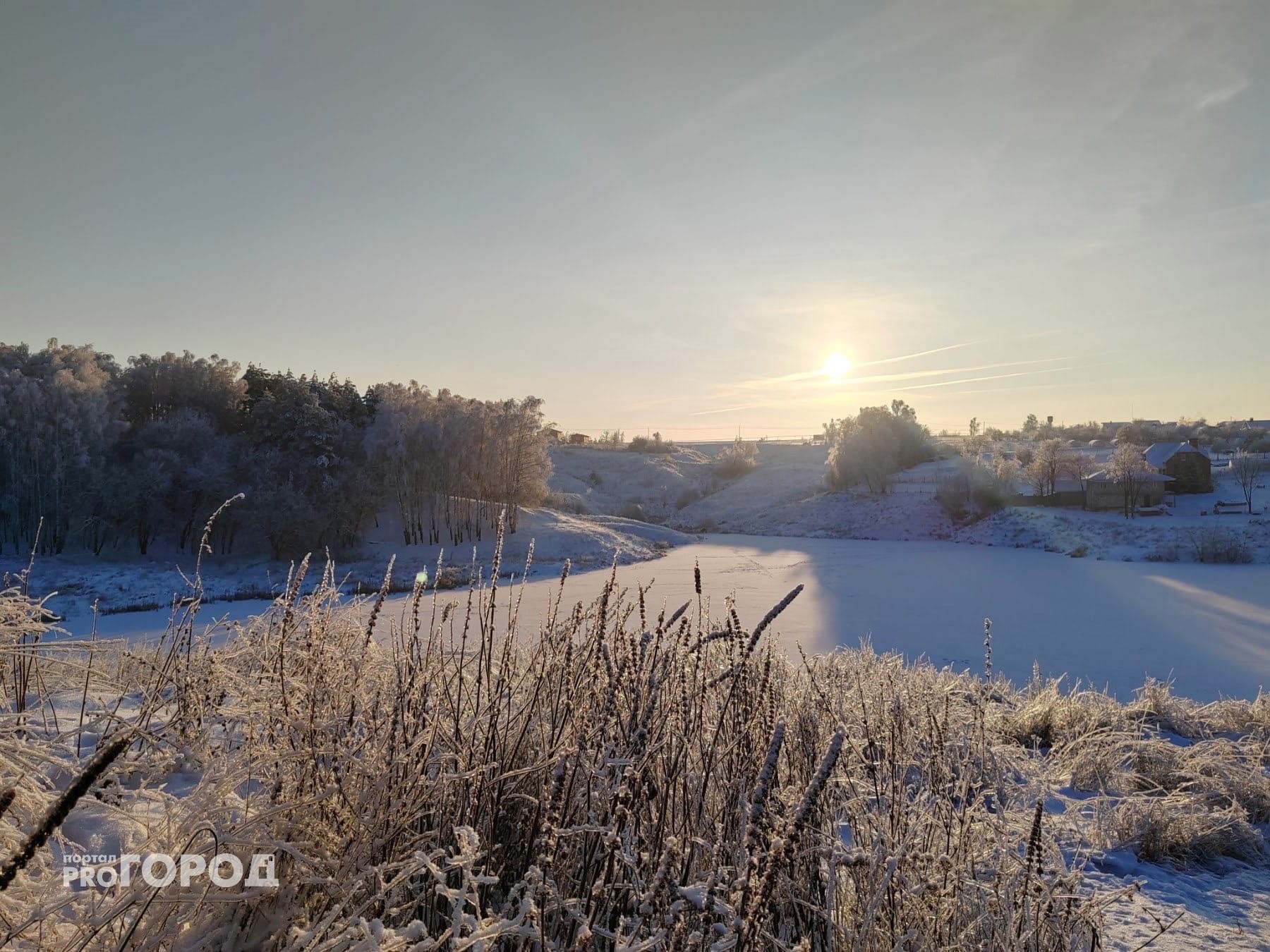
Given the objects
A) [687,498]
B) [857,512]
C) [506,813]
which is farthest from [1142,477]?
[506,813]

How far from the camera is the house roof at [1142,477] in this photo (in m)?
29.4

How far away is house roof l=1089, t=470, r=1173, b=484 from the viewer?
29.4 metres

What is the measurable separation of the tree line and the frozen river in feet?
22.1

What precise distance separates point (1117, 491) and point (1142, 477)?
106cm

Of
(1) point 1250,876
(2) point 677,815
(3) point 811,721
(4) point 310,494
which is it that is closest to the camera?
(2) point 677,815

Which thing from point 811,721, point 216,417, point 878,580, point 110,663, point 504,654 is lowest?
point 878,580

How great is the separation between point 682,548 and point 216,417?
20.5 m

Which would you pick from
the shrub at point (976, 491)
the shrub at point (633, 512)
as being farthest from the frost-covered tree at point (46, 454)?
the shrub at point (976, 491)

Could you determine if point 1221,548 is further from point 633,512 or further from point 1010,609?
point 633,512

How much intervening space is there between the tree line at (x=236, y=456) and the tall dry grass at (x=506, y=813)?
20.9 metres

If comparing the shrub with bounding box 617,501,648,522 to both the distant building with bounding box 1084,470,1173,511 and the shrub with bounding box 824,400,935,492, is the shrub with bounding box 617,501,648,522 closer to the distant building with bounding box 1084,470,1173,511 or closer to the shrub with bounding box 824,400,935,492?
the shrub with bounding box 824,400,935,492

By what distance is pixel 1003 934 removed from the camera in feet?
7.51

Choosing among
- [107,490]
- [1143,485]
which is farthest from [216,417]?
[1143,485]

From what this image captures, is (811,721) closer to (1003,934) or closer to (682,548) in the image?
(1003,934)
